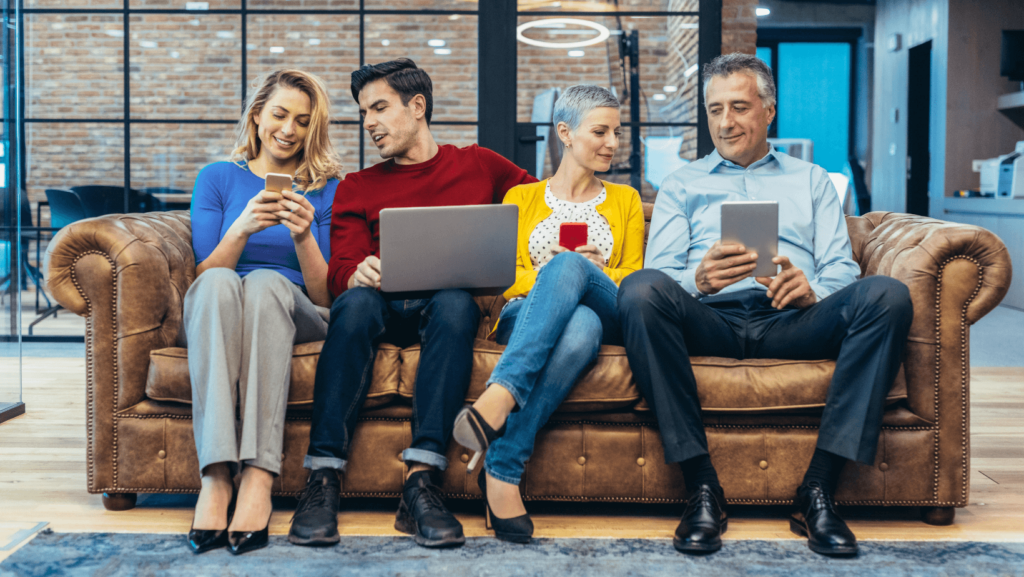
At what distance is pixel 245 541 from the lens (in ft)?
5.08

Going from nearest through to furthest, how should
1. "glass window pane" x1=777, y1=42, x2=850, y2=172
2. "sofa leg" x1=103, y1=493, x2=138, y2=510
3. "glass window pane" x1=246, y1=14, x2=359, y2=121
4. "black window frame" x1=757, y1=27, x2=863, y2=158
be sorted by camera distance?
"sofa leg" x1=103, y1=493, x2=138, y2=510, "glass window pane" x1=246, y1=14, x2=359, y2=121, "black window frame" x1=757, y1=27, x2=863, y2=158, "glass window pane" x1=777, y1=42, x2=850, y2=172

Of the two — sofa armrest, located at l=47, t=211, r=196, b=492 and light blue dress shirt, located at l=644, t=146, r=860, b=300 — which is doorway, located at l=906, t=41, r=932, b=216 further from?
sofa armrest, located at l=47, t=211, r=196, b=492

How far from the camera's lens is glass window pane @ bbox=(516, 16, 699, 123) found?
3.93 meters

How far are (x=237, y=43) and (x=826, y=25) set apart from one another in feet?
26.0

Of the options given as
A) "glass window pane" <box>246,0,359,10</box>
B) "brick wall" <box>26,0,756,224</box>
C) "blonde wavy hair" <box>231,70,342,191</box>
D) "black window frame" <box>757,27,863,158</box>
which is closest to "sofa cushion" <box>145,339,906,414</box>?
"blonde wavy hair" <box>231,70,342,191</box>

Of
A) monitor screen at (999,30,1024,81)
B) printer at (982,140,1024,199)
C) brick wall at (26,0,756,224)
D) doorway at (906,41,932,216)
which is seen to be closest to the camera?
brick wall at (26,0,756,224)

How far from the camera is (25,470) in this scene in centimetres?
209

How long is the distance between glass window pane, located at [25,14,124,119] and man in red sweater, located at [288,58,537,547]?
277 centimetres

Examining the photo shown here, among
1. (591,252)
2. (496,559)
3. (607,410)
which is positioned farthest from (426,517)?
(591,252)

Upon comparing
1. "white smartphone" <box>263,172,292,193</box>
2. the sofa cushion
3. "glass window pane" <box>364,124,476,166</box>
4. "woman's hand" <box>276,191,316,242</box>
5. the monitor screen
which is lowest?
the sofa cushion

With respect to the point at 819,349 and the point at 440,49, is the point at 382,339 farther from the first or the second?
the point at 440,49

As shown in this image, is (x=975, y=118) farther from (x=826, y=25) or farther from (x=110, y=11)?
(x=110, y=11)

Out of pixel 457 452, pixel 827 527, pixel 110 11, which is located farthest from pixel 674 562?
pixel 110 11

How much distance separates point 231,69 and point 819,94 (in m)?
8.16
